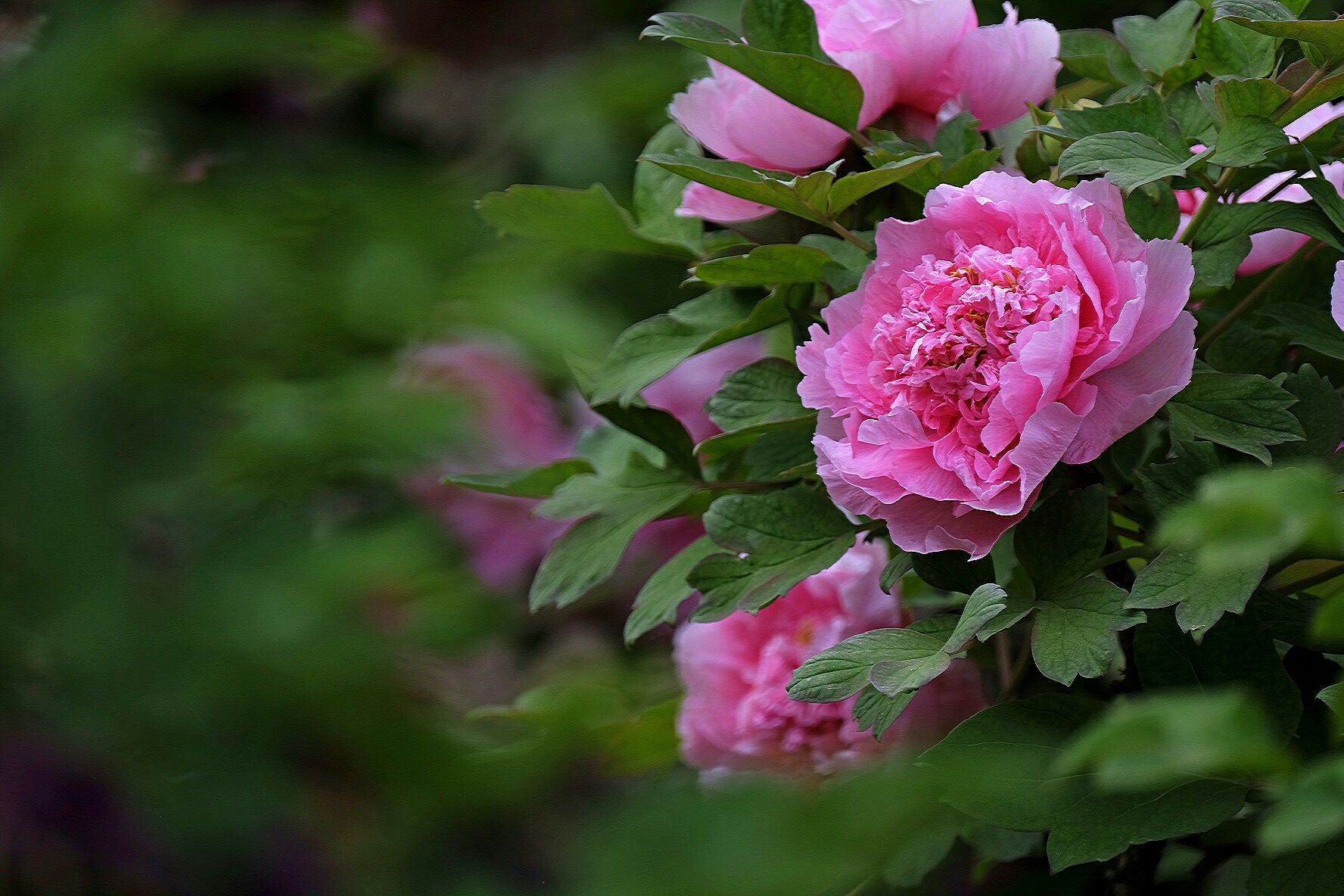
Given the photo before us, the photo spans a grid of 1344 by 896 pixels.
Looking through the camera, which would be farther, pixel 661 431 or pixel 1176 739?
pixel 661 431

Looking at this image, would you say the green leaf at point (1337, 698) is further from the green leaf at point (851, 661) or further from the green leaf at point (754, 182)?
the green leaf at point (754, 182)

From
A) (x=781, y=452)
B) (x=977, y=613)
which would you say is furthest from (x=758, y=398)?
(x=977, y=613)

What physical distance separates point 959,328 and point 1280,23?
12cm

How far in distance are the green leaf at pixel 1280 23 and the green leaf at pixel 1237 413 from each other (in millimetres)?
102

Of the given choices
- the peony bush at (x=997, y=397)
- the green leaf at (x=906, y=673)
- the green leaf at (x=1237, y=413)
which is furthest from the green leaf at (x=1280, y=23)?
the green leaf at (x=906, y=673)

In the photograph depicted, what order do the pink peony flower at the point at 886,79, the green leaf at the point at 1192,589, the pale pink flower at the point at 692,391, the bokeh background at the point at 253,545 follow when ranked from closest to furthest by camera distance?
1. the bokeh background at the point at 253,545
2. the green leaf at the point at 1192,589
3. the pink peony flower at the point at 886,79
4. the pale pink flower at the point at 692,391

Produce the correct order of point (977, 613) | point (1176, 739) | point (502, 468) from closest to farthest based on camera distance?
point (1176, 739)
point (977, 613)
point (502, 468)

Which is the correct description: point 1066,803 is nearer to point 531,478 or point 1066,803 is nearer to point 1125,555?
point 1125,555

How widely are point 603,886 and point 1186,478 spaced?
26 cm

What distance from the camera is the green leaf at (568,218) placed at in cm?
46

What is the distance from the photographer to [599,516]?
0.48 metres

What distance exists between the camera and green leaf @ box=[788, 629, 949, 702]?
35cm

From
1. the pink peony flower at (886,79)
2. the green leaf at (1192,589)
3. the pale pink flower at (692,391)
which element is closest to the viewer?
the green leaf at (1192,589)

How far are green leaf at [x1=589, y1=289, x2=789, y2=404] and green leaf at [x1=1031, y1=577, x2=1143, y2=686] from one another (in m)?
0.15
